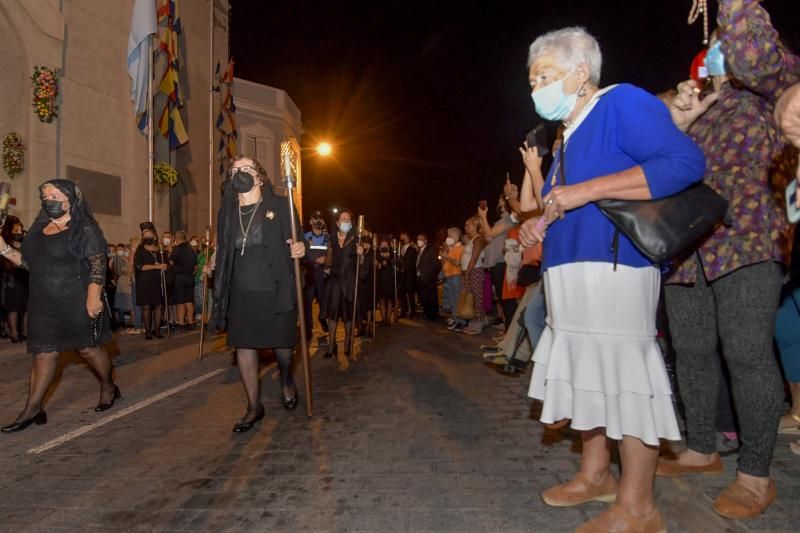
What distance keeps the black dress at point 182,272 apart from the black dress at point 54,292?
7.69 metres

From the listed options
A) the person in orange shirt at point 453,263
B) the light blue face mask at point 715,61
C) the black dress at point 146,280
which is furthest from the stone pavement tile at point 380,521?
the person in orange shirt at point 453,263

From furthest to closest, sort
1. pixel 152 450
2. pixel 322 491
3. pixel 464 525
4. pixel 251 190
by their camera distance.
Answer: pixel 251 190
pixel 152 450
pixel 322 491
pixel 464 525

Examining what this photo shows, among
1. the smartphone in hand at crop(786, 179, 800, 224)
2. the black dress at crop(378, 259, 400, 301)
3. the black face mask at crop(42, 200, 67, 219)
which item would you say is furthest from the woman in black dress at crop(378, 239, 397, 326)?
the smartphone in hand at crop(786, 179, 800, 224)

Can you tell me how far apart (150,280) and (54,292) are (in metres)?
6.48

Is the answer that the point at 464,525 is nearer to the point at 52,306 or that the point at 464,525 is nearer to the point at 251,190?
the point at 251,190

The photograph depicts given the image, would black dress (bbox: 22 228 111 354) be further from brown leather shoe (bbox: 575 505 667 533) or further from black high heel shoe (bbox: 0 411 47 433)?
brown leather shoe (bbox: 575 505 667 533)

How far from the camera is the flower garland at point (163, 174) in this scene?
1889cm

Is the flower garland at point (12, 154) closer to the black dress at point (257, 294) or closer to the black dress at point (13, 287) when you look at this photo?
the black dress at point (13, 287)

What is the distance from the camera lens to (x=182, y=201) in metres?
22.6

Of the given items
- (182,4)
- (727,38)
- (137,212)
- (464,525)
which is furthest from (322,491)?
(182,4)

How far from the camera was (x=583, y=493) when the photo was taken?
2.79 m

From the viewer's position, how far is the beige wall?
14.4 metres

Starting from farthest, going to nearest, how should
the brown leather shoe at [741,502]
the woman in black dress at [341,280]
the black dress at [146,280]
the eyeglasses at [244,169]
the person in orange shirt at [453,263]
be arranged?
the person in orange shirt at [453,263], the black dress at [146,280], the woman in black dress at [341,280], the eyeglasses at [244,169], the brown leather shoe at [741,502]

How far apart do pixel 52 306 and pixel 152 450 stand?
1.78 metres
